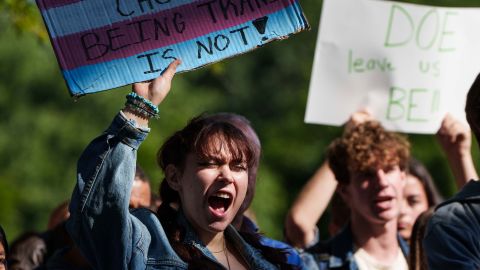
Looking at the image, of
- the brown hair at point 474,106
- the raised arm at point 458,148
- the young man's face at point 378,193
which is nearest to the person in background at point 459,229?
the brown hair at point 474,106

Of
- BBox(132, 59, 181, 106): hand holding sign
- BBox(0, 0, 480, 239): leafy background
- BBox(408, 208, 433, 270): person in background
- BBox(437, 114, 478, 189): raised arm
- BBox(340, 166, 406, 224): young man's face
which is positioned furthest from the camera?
BBox(0, 0, 480, 239): leafy background

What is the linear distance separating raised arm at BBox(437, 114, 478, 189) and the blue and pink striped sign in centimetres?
145

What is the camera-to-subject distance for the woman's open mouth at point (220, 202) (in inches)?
192

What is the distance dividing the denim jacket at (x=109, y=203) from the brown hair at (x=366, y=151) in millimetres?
2123

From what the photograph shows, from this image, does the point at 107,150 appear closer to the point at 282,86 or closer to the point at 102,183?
the point at 102,183

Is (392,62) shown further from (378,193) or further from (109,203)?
(109,203)

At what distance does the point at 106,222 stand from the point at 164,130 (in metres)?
22.5

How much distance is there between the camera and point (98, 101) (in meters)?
27.4

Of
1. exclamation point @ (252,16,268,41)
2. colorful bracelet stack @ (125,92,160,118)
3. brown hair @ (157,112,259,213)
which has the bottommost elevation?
brown hair @ (157,112,259,213)

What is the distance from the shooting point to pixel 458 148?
251 inches

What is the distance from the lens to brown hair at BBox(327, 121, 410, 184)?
6.59 meters

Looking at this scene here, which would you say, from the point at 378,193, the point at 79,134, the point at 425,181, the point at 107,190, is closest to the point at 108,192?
the point at 107,190

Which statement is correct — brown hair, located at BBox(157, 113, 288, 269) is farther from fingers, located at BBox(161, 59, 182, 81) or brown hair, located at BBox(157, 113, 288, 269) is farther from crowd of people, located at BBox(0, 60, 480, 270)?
fingers, located at BBox(161, 59, 182, 81)

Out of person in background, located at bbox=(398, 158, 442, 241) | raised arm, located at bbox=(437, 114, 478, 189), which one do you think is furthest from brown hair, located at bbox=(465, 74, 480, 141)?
person in background, located at bbox=(398, 158, 442, 241)
